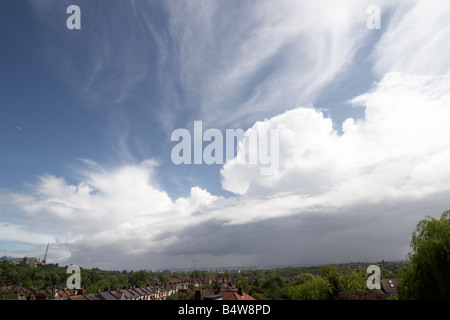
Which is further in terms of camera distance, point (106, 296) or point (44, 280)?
point (44, 280)

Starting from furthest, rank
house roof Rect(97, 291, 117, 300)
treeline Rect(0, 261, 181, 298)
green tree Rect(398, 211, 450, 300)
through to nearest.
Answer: treeline Rect(0, 261, 181, 298)
house roof Rect(97, 291, 117, 300)
green tree Rect(398, 211, 450, 300)

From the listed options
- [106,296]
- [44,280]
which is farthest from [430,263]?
[44,280]

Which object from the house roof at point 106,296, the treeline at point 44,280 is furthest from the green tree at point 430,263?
the treeline at point 44,280

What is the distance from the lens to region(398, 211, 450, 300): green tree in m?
18.7

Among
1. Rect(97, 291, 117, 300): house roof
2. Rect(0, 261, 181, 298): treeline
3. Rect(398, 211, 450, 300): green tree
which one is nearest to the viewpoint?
Rect(398, 211, 450, 300): green tree

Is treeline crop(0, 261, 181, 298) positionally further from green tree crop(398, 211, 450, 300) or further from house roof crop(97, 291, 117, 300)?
green tree crop(398, 211, 450, 300)

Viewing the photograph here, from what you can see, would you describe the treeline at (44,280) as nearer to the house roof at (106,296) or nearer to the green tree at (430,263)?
the house roof at (106,296)

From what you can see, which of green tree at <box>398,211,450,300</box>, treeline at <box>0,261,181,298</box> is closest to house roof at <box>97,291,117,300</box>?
treeline at <box>0,261,181,298</box>

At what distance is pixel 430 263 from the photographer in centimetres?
1952

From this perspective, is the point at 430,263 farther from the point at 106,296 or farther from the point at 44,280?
the point at 44,280

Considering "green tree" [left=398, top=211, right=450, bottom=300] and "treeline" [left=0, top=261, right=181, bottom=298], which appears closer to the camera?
"green tree" [left=398, top=211, right=450, bottom=300]
